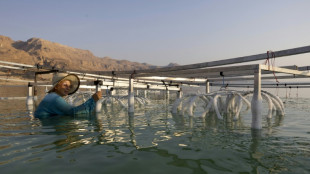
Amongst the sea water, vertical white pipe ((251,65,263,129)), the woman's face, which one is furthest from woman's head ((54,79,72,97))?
vertical white pipe ((251,65,263,129))

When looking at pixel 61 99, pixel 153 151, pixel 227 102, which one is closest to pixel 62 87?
pixel 61 99

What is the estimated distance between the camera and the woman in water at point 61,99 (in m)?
7.44

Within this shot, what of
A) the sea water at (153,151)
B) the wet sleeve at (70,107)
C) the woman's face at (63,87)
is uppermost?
the woman's face at (63,87)

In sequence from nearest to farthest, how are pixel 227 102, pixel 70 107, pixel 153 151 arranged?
pixel 153 151, pixel 70 107, pixel 227 102

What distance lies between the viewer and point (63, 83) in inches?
297

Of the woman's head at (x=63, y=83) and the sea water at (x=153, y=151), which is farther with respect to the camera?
the woman's head at (x=63, y=83)

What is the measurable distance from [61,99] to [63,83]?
2.12 ft

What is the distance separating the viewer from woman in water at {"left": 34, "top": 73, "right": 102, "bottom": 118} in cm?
744

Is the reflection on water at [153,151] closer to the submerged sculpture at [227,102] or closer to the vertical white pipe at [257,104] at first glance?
the vertical white pipe at [257,104]

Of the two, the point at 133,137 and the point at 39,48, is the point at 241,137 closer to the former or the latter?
the point at 133,137

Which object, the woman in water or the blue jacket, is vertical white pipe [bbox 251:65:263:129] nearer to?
the woman in water

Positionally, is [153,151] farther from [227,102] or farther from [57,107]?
[227,102]

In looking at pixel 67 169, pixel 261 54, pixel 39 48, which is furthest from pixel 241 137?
pixel 39 48

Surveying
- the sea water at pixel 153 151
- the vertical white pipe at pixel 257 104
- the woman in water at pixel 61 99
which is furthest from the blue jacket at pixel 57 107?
the vertical white pipe at pixel 257 104
